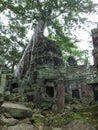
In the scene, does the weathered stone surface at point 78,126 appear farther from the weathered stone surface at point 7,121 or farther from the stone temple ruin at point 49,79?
the stone temple ruin at point 49,79

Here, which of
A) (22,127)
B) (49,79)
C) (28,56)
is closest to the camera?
(22,127)

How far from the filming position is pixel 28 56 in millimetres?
21438

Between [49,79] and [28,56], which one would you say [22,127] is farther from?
[28,56]

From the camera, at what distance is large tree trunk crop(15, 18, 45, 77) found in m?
20.0

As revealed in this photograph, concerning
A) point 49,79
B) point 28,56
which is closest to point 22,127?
point 49,79

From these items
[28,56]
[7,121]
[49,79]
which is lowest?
[7,121]

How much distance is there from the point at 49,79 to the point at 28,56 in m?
6.82

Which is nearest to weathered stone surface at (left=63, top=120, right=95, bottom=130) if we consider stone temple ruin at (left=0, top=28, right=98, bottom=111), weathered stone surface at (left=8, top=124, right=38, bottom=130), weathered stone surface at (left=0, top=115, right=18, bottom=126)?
weathered stone surface at (left=8, top=124, right=38, bottom=130)

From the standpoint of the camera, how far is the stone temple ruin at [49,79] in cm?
1355

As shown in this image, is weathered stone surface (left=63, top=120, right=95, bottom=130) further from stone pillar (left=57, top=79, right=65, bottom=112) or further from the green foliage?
the green foliage

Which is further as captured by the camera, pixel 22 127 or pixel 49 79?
pixel 49 79

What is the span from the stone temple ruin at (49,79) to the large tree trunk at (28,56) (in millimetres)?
120

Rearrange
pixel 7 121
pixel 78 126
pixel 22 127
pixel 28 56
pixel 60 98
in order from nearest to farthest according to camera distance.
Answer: pixel 7 121, pixel 22 127, pixel 78 126, pixel 60 98, pixel 28 56

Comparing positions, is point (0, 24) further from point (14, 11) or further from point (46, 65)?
point (46, 65)
